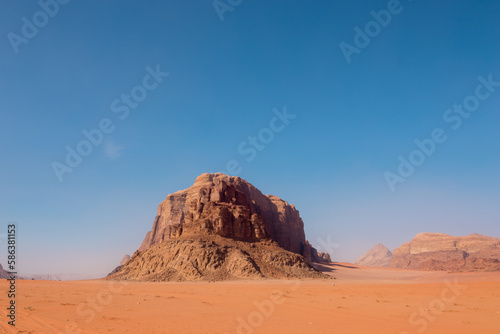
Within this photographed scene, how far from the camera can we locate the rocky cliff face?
64875 mm

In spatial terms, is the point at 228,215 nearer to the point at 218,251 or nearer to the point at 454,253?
the point at 218,251

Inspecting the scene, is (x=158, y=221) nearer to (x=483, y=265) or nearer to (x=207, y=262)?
(x=207, y=262)

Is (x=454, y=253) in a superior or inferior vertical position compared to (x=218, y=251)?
superior

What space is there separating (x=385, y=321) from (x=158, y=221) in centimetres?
12331

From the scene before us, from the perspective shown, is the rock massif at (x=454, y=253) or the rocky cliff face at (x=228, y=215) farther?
the rock massif at (x=454, y=253)

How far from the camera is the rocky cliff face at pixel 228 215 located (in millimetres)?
64875

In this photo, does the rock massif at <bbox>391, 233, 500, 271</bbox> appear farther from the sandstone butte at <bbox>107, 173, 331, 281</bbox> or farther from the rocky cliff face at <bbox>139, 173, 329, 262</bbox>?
the sandstone butte at <bbox>107, 173, 331, 281</bbox>

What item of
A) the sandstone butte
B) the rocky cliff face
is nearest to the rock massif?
the rocky cliff face

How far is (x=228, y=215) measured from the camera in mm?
65500

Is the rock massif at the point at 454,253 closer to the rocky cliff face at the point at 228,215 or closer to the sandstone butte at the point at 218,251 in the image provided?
the rocky cliff face at the point at 228,215

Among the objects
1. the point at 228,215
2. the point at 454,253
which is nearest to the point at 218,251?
the point at 228,215

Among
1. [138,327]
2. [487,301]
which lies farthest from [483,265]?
[138,327]

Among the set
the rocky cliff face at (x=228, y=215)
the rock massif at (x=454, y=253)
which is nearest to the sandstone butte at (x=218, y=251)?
the rocky cliff face at (x=228, y=215)

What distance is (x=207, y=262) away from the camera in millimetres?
52312
